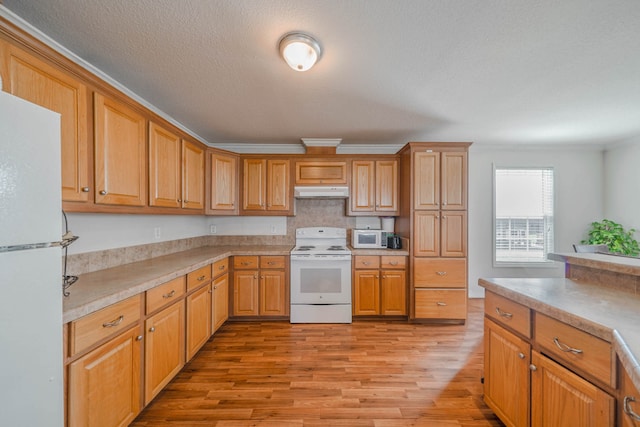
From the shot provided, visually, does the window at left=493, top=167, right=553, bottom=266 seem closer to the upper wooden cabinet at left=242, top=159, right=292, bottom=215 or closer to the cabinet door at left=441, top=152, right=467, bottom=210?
the cabinet door at left=441, top=152, right=467, bottom=210

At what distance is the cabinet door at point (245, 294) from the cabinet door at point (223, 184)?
0.85 m

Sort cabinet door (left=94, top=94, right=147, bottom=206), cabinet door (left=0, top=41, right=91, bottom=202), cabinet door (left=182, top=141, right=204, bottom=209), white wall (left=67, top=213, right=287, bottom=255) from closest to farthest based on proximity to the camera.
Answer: cabinet door (left=0, top=41, right=91, bottom=202)
cabinet door (left=94, top=94, right=147, bottom=206)
white wall (left=67, top=213, right=287, bottom=255)
cabinet door (left=182, top=141, right=204, bottom=209)

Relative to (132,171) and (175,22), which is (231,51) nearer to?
(175,22)

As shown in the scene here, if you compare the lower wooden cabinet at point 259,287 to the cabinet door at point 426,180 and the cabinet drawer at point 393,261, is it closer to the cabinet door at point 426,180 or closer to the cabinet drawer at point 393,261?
the cabinet drawer at point 393,261

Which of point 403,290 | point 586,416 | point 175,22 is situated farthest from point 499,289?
point 175,22

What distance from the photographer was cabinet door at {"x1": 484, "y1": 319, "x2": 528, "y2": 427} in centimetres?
137

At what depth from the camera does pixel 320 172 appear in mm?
3512

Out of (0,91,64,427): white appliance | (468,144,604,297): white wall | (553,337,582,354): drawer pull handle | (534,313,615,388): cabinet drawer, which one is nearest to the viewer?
(0,91,64,427): white appliance

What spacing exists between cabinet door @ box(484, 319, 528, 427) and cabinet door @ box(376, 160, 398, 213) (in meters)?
1.97

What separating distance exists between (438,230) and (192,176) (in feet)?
9.65

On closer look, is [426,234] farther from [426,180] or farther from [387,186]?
[387,186]

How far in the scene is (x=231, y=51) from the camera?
5.39 ft

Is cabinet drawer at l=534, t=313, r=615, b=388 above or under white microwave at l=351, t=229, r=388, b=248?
under

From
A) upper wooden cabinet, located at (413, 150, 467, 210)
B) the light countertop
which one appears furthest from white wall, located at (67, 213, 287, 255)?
the light countertop
